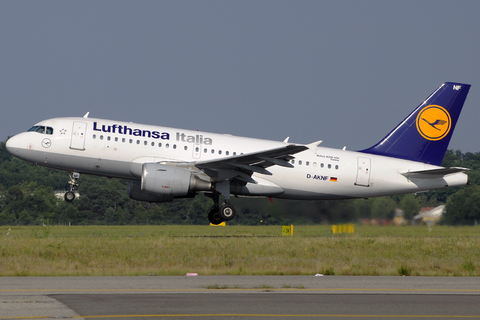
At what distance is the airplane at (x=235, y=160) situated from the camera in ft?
87.1

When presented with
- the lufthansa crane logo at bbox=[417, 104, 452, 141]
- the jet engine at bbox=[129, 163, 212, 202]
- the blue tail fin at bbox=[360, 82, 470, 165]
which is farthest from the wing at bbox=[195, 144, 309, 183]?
the lufthansa crane logo at bbox=[417, 104, 452, 141]

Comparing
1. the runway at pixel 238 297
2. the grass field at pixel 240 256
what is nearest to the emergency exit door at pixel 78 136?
the grass field at pixel 240 256

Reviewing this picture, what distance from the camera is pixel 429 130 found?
3119 centimetres

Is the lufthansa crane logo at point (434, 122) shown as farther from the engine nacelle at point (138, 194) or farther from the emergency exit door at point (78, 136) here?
the emergency exit door at point (78, 136)

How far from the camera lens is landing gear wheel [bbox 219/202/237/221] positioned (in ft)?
91.5

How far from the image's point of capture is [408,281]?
1483cm

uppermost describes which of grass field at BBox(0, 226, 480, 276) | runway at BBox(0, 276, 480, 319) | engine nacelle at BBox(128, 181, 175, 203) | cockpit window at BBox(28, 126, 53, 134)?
cockpit window at BBox(28, 126, 53, 134)

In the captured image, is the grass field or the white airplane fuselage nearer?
the grass field

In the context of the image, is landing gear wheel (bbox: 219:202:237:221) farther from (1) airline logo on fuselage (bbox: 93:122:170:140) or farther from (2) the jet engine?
(1) airline logo on fuselage (bbox: 93:122:170:140)

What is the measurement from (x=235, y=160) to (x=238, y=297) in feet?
48.4

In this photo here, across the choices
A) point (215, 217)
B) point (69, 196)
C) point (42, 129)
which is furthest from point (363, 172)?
point (42, 129)

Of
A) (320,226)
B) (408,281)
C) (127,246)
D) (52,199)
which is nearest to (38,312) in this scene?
(408,281)

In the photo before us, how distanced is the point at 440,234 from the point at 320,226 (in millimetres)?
6199

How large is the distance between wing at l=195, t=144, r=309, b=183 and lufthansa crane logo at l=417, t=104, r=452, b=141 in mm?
8848
